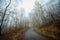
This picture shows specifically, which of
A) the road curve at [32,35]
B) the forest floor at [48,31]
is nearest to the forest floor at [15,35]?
the road curve at [32,35]

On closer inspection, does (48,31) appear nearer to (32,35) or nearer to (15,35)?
(32,35)

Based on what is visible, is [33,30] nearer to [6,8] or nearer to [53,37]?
[53,37]

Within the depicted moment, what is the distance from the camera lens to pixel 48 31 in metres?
2.85

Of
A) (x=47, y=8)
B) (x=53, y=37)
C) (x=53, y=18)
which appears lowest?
(x=53, y=37)

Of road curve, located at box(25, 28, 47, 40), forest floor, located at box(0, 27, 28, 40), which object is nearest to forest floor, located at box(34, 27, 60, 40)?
road curve, located at box(25, 28, 47, 40)

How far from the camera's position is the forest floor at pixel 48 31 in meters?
2.80

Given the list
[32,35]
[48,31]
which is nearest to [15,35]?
[32,35]

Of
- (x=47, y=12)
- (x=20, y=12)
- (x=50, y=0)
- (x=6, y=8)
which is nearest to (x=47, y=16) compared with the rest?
(x=47, y=12)

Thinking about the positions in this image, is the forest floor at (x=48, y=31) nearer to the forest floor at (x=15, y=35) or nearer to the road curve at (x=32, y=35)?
the road curve at (x=32, y=35)

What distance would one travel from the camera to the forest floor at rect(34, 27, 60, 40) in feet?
9.20

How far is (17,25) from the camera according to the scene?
9.51 feet

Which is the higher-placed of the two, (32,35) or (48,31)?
(48,31)

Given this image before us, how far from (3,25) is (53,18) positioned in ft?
4.52

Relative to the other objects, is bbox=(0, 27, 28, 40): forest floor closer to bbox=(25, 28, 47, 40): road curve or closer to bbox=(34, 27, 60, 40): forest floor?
bbox=(25, 28, 47, 40): road curve
